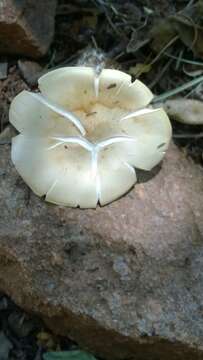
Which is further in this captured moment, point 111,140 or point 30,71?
point 30,71

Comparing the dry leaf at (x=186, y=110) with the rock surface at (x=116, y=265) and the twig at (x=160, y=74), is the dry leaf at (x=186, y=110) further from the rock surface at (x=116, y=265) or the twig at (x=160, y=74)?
the rock surface at (x=116, y=265)

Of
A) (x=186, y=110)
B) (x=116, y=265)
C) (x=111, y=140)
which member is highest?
(x=111, y=140)

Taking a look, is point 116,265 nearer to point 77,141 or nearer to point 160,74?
point 77,141

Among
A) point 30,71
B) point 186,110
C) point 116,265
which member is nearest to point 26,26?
point 30,71

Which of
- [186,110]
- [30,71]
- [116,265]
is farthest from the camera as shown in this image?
[30,71]

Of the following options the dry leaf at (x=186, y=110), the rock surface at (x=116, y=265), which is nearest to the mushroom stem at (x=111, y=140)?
the rock surface at (x=116, y=265)

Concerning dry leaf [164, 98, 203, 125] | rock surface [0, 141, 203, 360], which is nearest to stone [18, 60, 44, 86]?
rock surface [0, 141, 203, 360]
